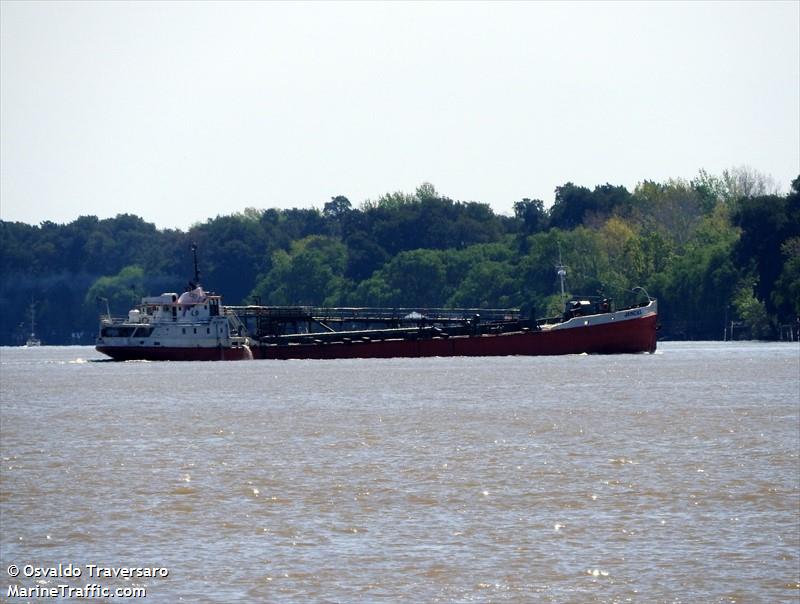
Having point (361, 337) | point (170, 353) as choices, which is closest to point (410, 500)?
point (361, 337)

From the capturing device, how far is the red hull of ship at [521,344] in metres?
127

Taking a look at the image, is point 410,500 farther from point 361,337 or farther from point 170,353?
point 170,353

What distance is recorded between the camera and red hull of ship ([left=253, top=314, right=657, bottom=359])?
127438 millimetres

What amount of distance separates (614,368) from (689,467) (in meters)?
67.3

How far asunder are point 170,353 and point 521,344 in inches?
1172

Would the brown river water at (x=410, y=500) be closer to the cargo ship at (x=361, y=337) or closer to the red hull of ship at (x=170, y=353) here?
the cargo ship at (x=361, y=337)

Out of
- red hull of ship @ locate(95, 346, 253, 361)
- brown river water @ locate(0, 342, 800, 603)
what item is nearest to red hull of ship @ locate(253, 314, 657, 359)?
red hull of ship @ locate(95, 346, 253, 361)

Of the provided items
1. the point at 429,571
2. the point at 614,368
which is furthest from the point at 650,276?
the point at 429,571

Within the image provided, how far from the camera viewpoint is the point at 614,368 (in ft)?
361

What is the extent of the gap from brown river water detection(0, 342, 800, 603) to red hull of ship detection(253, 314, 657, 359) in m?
50.1

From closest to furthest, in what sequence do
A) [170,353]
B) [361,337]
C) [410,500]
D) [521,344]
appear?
1. [410,500]
2. [521,344]
3. [170,353]
4. [361,337]

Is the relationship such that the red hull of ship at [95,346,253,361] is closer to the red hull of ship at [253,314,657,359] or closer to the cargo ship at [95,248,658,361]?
the cargo ship at [95,248,658,361]

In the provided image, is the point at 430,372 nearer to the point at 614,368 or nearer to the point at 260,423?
the point at 614,368

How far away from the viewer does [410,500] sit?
122 feet
